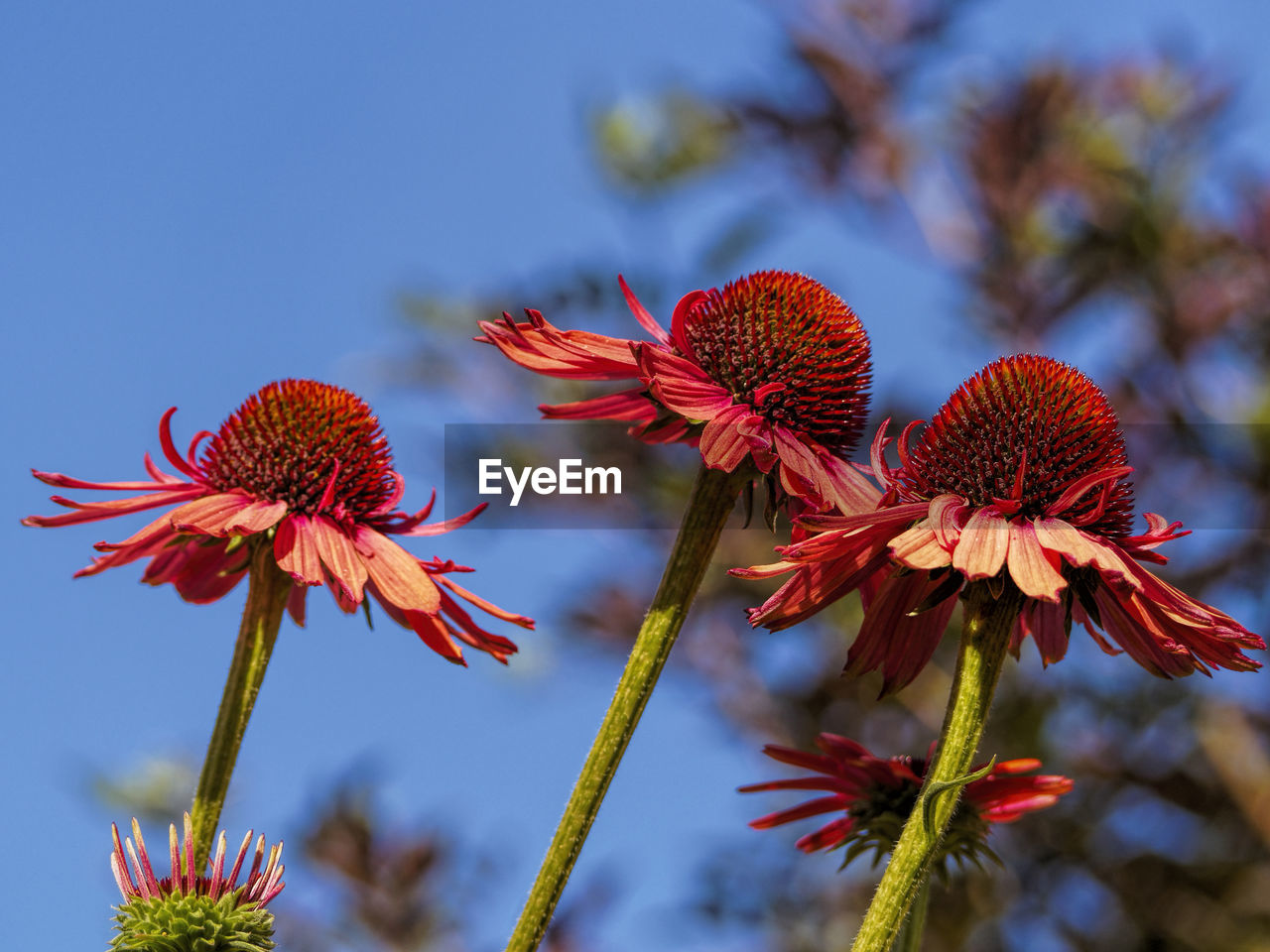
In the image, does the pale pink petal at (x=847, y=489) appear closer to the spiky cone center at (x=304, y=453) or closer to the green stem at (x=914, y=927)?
the green stem at (x=914, y=927)

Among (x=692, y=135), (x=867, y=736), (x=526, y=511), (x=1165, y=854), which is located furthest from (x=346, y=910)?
(x=692, y=135)

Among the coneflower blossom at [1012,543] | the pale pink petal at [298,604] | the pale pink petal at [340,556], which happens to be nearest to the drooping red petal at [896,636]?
the coneflower blossom at [1012,543]

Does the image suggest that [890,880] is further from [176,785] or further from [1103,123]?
[1103,123]

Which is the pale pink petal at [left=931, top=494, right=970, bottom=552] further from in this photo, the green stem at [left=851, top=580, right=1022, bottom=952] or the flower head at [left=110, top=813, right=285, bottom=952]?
the flower head at [left=110, top=813, right=285, bottom=952]

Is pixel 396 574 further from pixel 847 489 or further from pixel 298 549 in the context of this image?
pixel 847 489

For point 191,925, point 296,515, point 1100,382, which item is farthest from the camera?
point 1100,382


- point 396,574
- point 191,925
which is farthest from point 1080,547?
point 191,925
